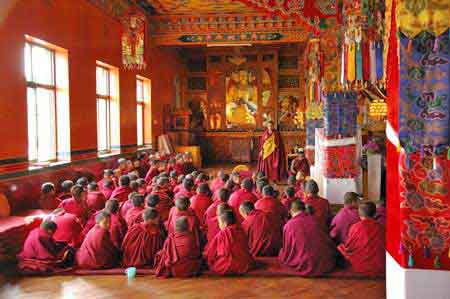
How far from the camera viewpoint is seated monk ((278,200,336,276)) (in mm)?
4734

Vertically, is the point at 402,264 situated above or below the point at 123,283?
above

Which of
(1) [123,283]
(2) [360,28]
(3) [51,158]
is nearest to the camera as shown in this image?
(1) [123,283]

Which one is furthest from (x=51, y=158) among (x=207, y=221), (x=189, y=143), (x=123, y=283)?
(x=189, y=143)

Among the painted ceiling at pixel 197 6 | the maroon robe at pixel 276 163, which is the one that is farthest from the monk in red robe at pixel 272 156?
the painted ceiling at pixel 197 6

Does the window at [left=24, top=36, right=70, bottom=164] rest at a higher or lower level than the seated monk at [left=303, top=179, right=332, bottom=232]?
higher

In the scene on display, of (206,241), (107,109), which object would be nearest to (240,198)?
(206,241)

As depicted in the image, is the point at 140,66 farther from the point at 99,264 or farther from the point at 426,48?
the point at 426,48

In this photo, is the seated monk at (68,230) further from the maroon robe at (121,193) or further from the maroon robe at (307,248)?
the maroon robe at (307,248)

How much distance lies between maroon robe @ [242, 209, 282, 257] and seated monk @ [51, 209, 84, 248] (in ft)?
7.01

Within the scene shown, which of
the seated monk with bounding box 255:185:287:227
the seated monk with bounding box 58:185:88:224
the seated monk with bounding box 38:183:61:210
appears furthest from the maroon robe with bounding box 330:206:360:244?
the seated monk with bounding box 38:183:61:210

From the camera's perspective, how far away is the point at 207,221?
229 inches

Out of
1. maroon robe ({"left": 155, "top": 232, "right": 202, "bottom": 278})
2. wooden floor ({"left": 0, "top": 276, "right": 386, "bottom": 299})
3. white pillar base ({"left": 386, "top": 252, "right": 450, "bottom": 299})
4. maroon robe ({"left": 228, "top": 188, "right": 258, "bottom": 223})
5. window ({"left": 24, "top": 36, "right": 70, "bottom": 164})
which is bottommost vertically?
wooden floor ({"left": 0, "top": 276, "right": 386, "bottom": 299})

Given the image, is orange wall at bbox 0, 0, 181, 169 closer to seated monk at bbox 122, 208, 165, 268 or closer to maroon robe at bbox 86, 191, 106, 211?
maroon robe at bbox 86, 191, 106, 211

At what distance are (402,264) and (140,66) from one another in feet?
26.5
